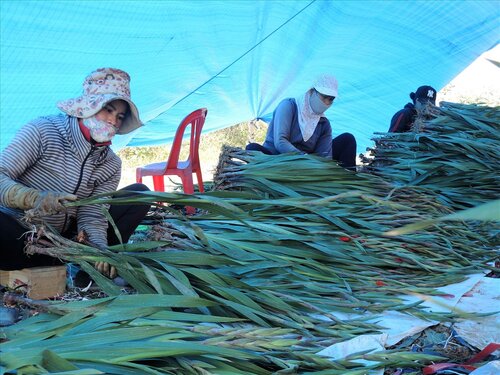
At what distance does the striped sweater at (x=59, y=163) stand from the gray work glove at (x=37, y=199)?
135 millimetres

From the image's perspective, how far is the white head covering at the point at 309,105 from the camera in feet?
12.4

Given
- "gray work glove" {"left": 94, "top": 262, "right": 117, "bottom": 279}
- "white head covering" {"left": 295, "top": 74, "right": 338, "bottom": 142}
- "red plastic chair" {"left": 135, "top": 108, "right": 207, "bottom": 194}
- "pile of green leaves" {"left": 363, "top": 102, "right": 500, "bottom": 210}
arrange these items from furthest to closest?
"red plastic chair" {"left": 135, "top": 108, "right": 207, "bottom": 194} < "white head covering" {"left": 295, "top": 74, "right": 338, "bottom": 142} < "pile of green leaves" {"left": 363, "top": 102, "right": 500, "bottom": 210} < "gray work glove" {"left": 94, "top": 262, "right": 117, "bottom": 279}

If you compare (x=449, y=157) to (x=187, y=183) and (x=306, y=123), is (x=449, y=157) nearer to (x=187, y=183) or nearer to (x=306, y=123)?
(x=306, y=123)

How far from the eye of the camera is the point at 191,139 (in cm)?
440

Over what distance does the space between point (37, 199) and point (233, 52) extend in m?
3.15

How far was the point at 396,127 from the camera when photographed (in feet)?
13.5

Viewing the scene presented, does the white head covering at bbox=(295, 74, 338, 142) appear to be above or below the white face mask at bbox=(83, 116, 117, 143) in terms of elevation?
above

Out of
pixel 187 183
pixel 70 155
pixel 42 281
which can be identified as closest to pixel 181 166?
pixel 187 183

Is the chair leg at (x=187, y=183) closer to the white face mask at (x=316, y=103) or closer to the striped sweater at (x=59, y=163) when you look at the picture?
the white face mask at (x=316, y=103)

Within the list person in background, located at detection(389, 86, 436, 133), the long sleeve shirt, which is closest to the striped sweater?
the long sleeve shirt

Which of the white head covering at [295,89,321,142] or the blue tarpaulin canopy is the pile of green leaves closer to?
the white head covering at [295,89,321,142]

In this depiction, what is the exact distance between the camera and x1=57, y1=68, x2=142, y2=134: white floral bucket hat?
2119 millimetres

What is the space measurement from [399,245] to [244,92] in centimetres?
372

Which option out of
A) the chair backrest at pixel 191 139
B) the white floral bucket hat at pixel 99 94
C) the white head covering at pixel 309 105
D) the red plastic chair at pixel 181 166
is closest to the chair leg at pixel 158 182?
the red plastic chair at pixel 181 166
